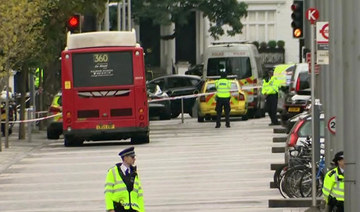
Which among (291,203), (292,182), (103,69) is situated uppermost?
(103,69)

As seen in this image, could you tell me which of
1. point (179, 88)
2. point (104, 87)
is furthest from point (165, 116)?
point (104, 87)

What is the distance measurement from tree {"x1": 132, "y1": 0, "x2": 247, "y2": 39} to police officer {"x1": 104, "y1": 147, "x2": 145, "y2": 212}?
5536 centimetres

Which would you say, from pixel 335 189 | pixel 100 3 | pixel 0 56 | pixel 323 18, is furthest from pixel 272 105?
pixel 335 189

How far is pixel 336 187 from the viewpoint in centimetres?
1677

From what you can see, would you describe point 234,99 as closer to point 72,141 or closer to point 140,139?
point 140,139

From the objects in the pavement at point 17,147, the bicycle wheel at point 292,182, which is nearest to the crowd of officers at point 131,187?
the bicycle wheel at point 292,182

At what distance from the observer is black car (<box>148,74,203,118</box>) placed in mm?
50656

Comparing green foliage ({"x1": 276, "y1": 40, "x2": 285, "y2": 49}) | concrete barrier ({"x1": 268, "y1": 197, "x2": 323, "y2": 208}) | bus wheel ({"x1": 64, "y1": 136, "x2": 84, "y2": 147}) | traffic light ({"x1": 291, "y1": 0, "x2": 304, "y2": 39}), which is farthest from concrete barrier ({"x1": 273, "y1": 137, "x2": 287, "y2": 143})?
green foliage ({"x1": 276, "y1": 40, "x2": 285, "y2": 49})

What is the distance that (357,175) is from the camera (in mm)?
13492

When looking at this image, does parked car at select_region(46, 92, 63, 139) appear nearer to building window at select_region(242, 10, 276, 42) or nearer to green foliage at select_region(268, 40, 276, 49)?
green foliage at select_region(268, 40, 276, 49)

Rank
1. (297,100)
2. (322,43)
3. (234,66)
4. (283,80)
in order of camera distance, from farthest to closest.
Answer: (234,66)
(283,80)
(297,100)
(322,43)

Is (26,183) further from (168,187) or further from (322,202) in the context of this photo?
(322,202)

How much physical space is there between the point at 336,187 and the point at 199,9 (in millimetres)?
55881

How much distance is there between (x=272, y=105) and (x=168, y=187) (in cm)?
1601
